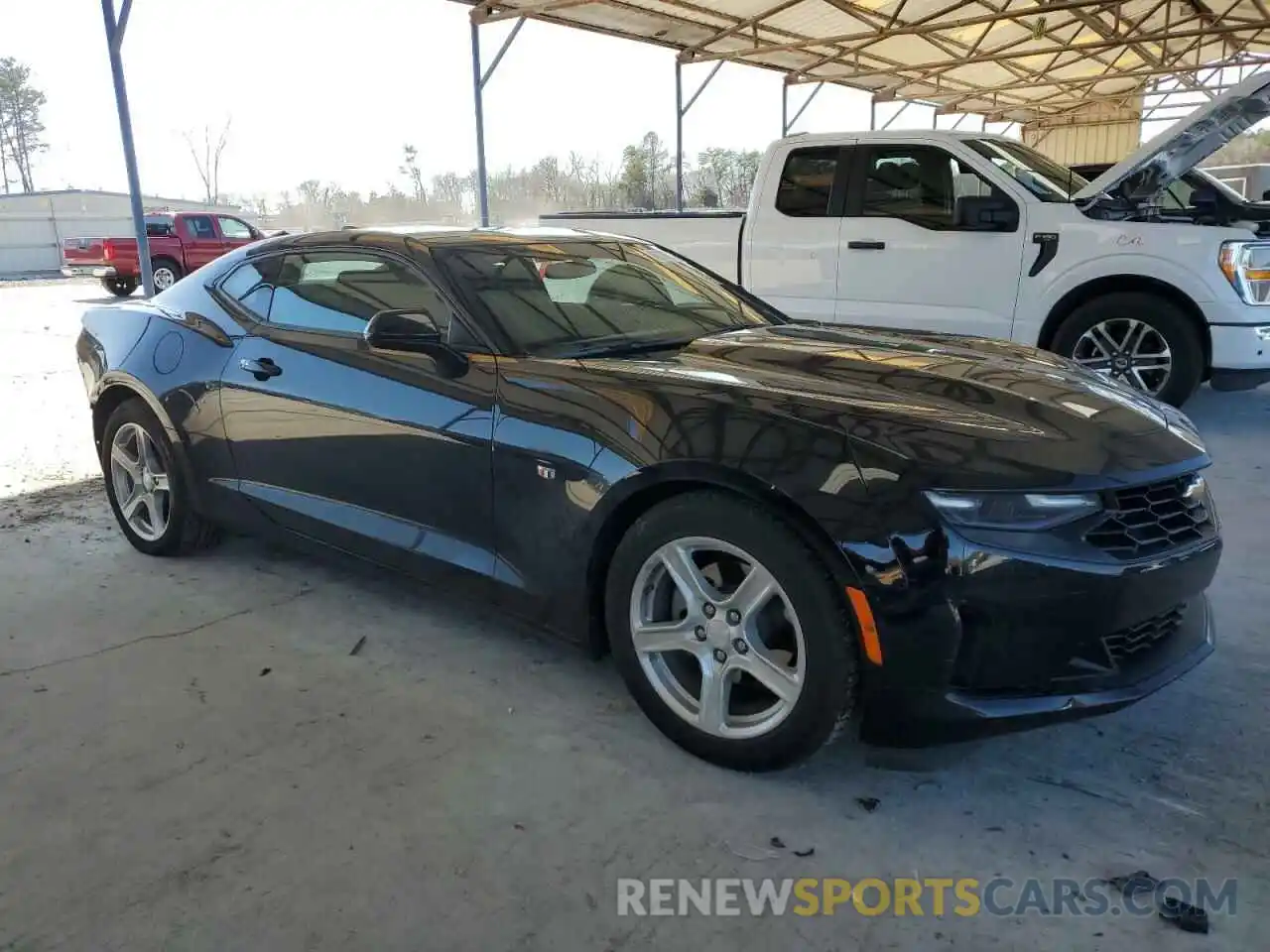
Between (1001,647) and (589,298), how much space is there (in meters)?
1.89

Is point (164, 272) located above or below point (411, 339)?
below

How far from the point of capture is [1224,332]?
5.95m

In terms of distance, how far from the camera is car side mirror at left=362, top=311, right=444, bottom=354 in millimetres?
2906

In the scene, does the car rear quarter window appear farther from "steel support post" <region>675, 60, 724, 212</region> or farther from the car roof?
"steel support post" <region>675, 60, 724, 212</region>

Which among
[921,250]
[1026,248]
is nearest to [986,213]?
[1026,248]

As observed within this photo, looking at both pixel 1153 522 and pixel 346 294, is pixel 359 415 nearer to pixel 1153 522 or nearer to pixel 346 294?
pixel 346 294

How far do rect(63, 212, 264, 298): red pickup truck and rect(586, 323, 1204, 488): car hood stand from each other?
17392mm

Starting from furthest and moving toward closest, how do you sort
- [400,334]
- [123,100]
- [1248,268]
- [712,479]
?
[123,100] → [1248,268] → [400,334] → [712,479]

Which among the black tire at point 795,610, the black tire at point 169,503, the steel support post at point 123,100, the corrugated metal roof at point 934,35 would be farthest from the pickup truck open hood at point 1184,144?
the steel support post at point 123,100

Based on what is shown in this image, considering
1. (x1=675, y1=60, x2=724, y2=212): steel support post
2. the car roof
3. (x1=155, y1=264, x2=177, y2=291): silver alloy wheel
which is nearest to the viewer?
the car roof

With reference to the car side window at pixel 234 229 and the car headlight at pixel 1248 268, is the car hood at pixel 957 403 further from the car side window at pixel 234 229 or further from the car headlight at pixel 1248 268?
the car side window at pixel 234 229

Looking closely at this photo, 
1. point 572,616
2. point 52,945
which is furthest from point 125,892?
point 572,616

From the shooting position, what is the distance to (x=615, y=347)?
3.06 m

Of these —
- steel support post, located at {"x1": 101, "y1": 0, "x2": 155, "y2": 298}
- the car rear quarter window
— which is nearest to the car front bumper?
the car rear quarter window
